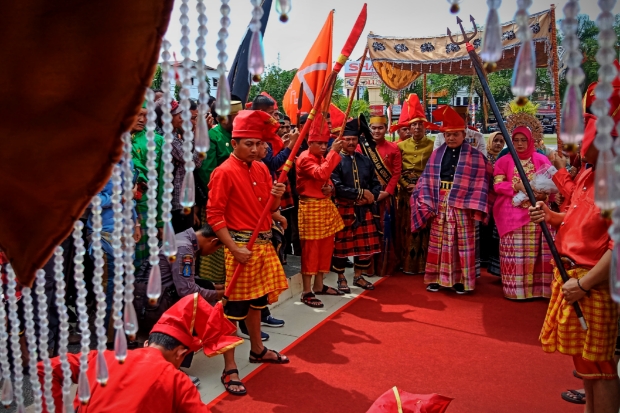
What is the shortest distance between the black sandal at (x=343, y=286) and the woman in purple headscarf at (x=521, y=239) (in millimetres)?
1427

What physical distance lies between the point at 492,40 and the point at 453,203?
4328mm

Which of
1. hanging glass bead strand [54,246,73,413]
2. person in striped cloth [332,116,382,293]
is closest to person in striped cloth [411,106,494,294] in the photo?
person in striped cloth [332,116,382,293]

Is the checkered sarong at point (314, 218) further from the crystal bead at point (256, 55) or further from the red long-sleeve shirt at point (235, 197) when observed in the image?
the crystal bead at point (256, 55)

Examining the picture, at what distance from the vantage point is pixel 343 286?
16.7 ft

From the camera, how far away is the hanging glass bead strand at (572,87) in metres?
0.67

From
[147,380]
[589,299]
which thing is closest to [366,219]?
[589,299]

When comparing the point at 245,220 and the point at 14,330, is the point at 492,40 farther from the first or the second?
the point at 245,220

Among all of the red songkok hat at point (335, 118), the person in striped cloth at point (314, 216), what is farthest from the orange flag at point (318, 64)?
the red songkok hat at point (335, 118)

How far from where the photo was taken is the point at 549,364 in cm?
349

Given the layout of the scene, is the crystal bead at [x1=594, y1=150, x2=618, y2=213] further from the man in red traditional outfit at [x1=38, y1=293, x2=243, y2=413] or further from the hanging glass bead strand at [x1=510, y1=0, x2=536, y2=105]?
the man in red traditional outfit at [x1=38, y1=293, x2=243, y2=413]

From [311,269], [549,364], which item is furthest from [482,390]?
[311,269]

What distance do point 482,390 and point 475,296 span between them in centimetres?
196

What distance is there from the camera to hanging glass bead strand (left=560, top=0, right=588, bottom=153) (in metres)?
0.67

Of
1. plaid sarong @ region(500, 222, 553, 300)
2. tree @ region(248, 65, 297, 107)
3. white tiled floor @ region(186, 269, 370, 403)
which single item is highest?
tree @ region(248, 65, 297, 107)
